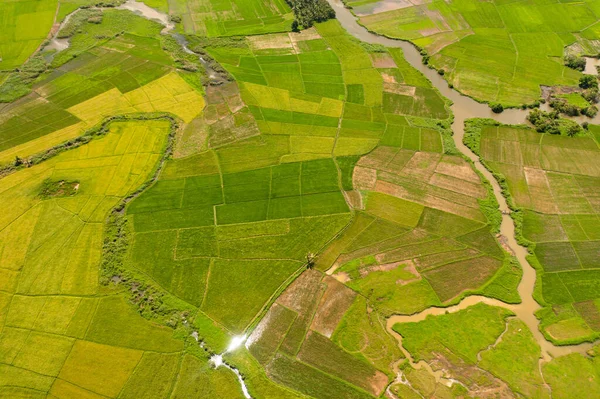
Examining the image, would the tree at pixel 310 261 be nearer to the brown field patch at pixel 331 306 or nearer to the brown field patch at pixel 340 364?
the brown field patch at pixel 331 306

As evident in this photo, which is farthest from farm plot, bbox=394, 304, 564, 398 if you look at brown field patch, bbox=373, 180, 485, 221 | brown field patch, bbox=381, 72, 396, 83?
brown field patch, bbox=381, 72, 396, 83

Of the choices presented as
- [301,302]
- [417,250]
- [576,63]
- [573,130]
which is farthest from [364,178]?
[576,63]

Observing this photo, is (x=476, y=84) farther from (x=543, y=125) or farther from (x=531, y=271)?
(x=531, y=271)

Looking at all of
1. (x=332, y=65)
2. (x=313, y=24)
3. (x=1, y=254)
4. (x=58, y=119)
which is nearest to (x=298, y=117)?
(x=332, y=65)

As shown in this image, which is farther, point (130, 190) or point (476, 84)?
point (476, 84)

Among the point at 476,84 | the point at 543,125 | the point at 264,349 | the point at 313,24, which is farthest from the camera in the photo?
the point at 313,24

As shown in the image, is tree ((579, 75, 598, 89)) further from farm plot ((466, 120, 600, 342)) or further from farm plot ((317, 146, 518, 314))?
farm plot ((317, 146, 518, 314))

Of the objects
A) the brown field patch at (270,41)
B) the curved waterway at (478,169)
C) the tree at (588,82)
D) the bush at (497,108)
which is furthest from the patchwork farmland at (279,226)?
the bush at (497,108)

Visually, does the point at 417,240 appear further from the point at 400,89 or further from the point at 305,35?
the point at 305,35
